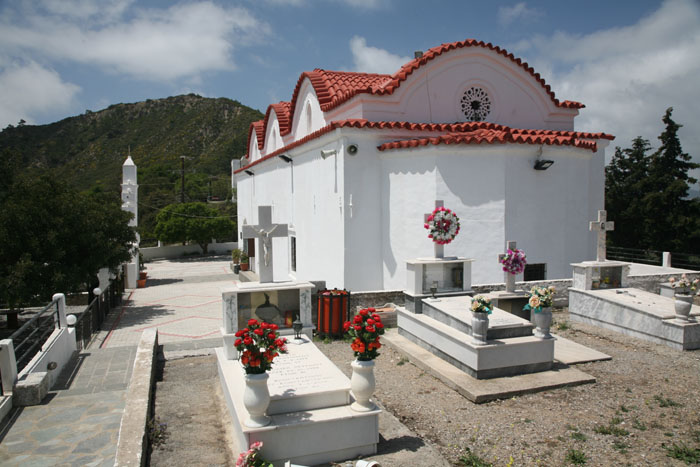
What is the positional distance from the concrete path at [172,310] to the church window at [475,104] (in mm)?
9238

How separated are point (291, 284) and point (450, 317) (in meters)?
2.71

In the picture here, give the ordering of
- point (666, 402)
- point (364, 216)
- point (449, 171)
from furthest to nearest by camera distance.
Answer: point (364, 216), point (449, 171), point (666, 402)

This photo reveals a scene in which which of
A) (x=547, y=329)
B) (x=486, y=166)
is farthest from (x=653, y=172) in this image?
(x=547, y=329)

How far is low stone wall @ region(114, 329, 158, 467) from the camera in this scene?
4.48 m

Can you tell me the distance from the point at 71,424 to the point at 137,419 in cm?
129

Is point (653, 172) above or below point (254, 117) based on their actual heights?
Answer: below

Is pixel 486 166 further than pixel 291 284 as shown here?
Yes

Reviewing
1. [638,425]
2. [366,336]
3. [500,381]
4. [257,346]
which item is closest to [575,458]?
[638,425]

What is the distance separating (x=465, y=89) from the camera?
14.0 meters

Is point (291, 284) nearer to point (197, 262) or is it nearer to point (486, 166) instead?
point (486, 166)

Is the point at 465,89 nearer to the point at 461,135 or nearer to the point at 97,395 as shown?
the point at 461,135

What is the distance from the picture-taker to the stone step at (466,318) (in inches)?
290

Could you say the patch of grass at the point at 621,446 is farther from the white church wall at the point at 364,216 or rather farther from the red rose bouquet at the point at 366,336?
the white church wall at the point at 364,216

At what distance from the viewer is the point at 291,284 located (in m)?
8.11
